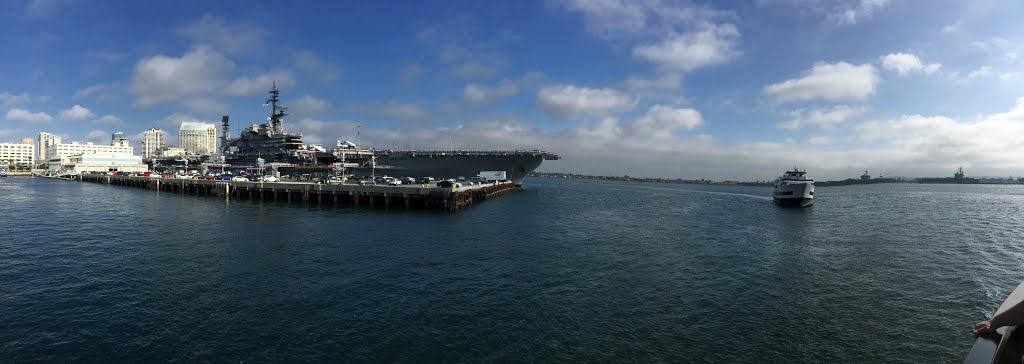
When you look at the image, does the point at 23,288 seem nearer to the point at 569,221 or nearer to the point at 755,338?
the point at 755,338

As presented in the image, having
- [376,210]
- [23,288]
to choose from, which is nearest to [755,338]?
[23,288]

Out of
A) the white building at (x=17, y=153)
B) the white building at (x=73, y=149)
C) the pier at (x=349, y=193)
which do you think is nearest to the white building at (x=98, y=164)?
the white building at (x=73, y=149)

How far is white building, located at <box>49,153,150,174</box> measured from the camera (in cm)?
13275

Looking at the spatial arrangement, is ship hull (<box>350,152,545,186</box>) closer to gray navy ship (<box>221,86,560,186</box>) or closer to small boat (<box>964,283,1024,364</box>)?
gray navy ship (<box>221,86,560,186</box>)

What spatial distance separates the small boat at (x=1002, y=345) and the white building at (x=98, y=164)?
603ft

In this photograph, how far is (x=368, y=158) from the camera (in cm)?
8162

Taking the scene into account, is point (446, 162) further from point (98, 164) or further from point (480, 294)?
point (98, 164)

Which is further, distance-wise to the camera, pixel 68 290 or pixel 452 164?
pixel 452 164

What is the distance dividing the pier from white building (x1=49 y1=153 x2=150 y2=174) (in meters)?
111

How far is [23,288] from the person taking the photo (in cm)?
1316

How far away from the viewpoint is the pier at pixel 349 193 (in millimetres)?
38969

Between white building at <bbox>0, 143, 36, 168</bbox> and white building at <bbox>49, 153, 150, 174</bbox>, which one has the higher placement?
white building at <bbox>0, 143, 36, 168</bbox>

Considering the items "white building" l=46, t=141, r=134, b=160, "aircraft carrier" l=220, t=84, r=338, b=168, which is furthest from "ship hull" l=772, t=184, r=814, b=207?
"white building" l=46, t=141, r=134, b=160

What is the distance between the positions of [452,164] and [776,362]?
67.1 meters
